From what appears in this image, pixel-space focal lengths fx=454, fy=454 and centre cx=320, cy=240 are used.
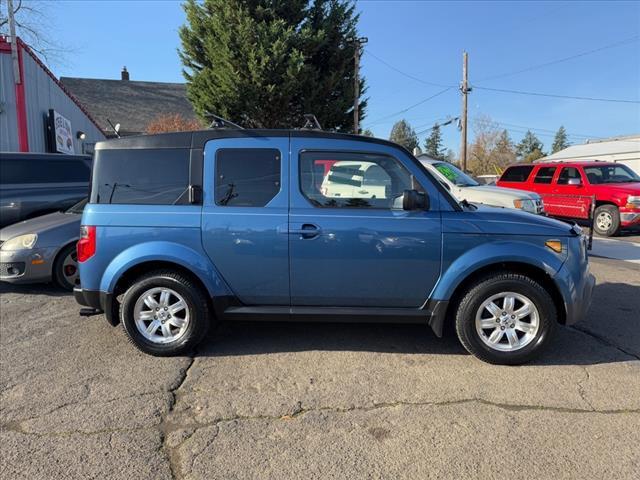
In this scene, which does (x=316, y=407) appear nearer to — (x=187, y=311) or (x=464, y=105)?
(x=187, y=311)

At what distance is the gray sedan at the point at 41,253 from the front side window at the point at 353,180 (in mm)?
3914

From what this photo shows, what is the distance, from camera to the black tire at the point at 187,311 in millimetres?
3918

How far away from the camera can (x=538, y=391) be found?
11.1 feet

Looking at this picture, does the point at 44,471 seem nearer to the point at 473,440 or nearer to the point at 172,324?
the point at 172,324

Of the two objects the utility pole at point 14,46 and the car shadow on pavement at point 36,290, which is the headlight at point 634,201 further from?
the utility pole at point 14,46

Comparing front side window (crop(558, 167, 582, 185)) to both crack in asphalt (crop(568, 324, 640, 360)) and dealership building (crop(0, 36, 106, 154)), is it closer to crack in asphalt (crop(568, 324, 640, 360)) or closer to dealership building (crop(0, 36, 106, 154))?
crack in asphalt (crop(568, 324, 640, 360))

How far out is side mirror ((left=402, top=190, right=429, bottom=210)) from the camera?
12.2 ft

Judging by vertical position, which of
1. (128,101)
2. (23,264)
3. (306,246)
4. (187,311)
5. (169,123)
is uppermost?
(128,101)

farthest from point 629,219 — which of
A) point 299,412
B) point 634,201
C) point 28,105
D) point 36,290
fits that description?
point 28,105

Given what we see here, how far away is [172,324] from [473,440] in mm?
2605

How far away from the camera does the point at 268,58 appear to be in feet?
43.5

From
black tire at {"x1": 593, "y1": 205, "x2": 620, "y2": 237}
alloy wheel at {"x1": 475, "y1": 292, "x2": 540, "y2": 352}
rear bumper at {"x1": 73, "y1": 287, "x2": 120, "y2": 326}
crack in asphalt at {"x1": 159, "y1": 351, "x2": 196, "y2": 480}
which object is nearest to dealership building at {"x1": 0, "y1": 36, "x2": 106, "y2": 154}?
rear bumper at {"x1": 73, "y1": 287, "x2": 120, "y2": 326}

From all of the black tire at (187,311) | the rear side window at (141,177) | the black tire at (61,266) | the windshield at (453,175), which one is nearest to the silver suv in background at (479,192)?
the windshield at (453,175)

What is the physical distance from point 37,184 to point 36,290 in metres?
2.65
